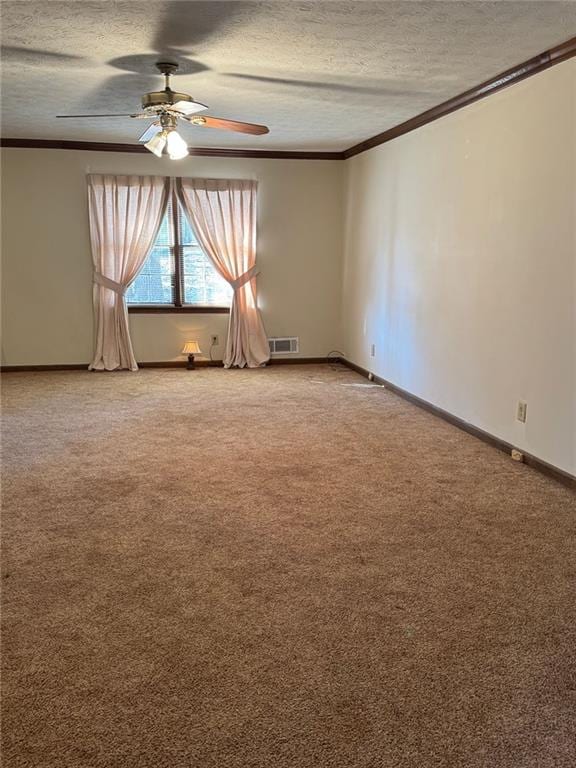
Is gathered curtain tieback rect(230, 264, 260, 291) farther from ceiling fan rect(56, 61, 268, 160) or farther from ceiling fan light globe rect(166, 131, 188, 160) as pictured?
ceiling fan light globe rect(166, 131, 188, 160)

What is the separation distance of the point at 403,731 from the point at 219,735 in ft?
1.68

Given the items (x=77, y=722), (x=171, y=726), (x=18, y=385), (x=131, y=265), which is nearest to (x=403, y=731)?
(x=171, y=726)

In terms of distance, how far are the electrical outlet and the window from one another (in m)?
4.05

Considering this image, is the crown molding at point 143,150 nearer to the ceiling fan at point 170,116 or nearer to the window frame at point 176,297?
the window frame at point 176,297

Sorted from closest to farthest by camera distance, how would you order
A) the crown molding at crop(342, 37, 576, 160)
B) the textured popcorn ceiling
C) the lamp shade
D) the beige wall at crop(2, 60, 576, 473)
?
the textured popcorn ceiling
the crown molding at crop(342, 37, 576, 160)
the beige wall at crop(2, 60, 576, 473)
the lamp shade

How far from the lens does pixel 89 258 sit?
7.00m

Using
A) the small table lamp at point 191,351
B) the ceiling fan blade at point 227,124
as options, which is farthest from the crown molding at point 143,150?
the ceiling fan blade at point 227,124

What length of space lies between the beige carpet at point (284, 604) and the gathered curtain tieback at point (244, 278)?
306 centimetres

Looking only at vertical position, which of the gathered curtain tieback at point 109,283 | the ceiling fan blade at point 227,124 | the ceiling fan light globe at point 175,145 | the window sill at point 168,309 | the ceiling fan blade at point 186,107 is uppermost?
the ceiling fan blade at point 186,107

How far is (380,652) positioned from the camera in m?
2.16

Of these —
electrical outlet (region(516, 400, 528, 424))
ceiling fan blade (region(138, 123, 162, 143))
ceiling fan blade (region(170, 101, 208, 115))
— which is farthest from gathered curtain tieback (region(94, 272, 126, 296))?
electrical outlet (region(516, 400, 528, 424))

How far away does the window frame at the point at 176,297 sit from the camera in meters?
7.14

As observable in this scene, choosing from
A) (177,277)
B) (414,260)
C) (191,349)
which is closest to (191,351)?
(191,349)

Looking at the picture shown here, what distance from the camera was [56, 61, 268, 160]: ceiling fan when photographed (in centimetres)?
381
